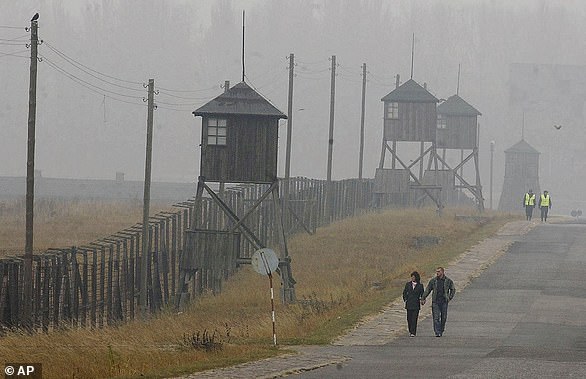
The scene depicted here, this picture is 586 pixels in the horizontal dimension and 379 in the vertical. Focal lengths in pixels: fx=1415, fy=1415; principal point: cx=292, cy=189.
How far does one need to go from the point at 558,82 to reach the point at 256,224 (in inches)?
4842

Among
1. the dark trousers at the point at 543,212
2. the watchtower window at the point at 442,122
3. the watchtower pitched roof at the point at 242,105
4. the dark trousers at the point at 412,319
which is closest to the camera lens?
the dark trousers at the point at 412,319

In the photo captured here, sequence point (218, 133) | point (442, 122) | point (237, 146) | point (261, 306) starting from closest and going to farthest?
point (261, 306)
point (237, 146)
point (218, 133)
point (442, 122)

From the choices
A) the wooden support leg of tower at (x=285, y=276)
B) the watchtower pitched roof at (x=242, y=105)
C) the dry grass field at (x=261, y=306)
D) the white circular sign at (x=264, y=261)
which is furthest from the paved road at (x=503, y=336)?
the watchtower pitched roof at (x=242, y=105)

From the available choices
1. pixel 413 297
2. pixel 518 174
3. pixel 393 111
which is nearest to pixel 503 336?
pixel 413 297

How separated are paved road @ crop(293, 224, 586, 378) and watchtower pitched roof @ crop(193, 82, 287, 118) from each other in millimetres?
7650

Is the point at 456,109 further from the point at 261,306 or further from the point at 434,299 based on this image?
the point at 434,299

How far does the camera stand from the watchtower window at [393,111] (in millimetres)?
78438

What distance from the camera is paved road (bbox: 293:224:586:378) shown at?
23.3m

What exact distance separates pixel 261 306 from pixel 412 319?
12942 mm

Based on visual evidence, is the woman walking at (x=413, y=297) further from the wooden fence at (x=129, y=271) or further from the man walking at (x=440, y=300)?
the wooden fence at (x=129, y=271)

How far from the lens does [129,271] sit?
42.2 m

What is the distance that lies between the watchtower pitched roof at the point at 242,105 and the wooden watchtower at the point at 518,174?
67.8m

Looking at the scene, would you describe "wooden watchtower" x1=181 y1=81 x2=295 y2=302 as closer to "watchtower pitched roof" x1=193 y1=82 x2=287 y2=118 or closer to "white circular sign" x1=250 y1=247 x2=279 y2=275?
"watchtower pitched roof" x1=193 y1=82 x2=287 y2=118

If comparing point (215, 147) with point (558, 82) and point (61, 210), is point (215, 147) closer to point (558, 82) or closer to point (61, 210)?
point (61, 210)
